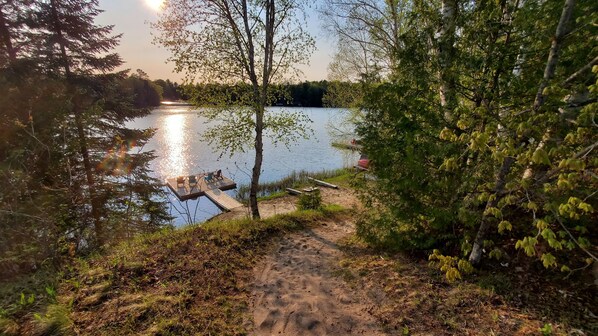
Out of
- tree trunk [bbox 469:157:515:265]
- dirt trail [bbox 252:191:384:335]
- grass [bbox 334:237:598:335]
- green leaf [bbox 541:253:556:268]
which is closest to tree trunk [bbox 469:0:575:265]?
tree trunk [bbox 469:157:515:265]

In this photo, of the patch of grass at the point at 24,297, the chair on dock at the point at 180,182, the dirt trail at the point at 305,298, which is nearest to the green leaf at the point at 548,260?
the dirt trail at the point at 305,298

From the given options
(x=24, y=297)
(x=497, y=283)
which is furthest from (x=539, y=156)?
(x=24, y=297)

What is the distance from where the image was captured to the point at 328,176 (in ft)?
67.2

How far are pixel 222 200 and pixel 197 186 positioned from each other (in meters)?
3.03

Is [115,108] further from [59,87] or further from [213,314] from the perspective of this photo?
[213,314]

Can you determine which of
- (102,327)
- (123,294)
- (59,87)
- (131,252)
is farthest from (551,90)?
(59,87)

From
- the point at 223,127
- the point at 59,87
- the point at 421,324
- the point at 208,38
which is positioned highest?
the point at 208,38

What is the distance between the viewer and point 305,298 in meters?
3.70

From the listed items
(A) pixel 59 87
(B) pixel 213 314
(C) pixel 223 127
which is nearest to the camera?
(B) pixel 213 314

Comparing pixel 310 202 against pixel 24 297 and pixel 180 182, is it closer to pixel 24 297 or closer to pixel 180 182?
pixel 24 297

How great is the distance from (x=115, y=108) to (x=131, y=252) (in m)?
8.14

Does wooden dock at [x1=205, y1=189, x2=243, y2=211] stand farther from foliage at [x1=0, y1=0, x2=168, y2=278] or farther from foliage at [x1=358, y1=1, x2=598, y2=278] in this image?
foliage at [x1=358, y1=1, x2=598, y2=278]

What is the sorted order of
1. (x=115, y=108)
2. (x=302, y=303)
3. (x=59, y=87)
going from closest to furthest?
1. (x=302, y=303)
2. (x=59, y=87)
3. (x=115, y=108)

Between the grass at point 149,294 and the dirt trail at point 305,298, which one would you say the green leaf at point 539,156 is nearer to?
the dirt trail at point 305,298
